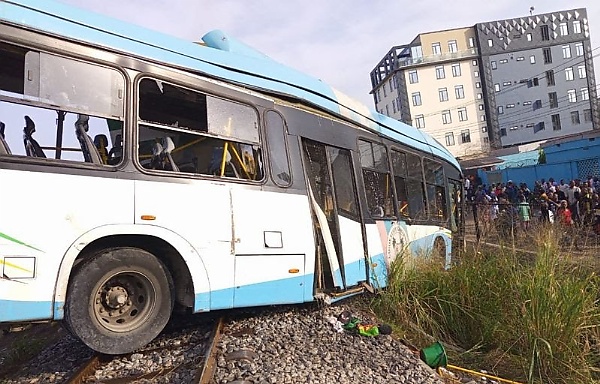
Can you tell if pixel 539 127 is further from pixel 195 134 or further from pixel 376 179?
pixel 195 134

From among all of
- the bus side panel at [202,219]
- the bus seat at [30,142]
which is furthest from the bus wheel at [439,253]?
the bus seat at [30,142]

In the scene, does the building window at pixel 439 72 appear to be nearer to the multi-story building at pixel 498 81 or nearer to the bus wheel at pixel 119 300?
the multi-story building at pixel 498 81

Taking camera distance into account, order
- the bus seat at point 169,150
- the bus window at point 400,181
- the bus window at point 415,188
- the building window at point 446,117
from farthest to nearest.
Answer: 1. the building window at point 446,117
2. the bus window at point 415,188
3. the bus window at point 400,181
4. the bus seat at point 169,150

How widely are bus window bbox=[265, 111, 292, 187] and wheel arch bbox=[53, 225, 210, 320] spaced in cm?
136

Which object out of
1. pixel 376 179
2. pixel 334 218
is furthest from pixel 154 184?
pixel 376 179

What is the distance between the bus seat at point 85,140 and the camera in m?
4.04

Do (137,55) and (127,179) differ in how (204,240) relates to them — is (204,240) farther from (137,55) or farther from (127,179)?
(137,55)

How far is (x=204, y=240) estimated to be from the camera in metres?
4.54

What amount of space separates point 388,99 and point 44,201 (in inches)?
2547

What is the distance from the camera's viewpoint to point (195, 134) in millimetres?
4734

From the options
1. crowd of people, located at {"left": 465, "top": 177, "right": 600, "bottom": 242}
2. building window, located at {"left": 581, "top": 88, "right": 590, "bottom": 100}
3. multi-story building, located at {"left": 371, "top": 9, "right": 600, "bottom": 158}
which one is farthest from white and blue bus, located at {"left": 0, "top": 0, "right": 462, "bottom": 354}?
building window, located at {"left": 581, "top": 88, "right": 590, "bottom": 100}

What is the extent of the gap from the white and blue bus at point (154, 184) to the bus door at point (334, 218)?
3cm

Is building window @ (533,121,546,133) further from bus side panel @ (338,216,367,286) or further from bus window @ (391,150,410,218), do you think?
bus side panel @ (338,216,367,286)

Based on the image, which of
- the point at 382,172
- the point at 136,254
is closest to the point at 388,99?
the point at 382,172
